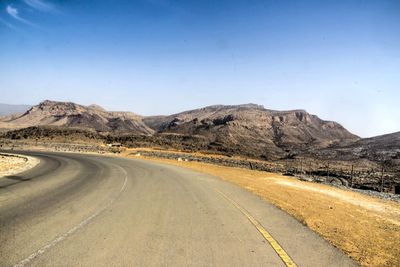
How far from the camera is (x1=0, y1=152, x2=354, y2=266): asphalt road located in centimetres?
605

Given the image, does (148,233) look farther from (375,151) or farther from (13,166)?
(375,151)

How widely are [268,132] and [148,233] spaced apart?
142 metres

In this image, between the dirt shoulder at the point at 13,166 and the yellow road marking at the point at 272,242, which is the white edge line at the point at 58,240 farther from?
the dirt shoulder at the point at 13,166

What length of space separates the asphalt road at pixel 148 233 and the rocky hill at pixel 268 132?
277ft

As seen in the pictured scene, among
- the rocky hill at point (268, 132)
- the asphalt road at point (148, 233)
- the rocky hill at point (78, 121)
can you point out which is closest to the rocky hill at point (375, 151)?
the rocky hill at point (268, 132)

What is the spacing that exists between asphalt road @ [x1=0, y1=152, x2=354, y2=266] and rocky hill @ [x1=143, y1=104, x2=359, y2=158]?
84289 millimetres

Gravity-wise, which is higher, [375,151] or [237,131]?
[237,131]

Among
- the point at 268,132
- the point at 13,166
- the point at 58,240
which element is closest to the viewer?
the point at 58,240

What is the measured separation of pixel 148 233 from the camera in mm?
7707

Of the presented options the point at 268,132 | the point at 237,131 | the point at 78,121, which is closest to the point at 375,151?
the point at 237,131

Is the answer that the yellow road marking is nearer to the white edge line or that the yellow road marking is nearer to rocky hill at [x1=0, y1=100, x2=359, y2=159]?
the white edge line

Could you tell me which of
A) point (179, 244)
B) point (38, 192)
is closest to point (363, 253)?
point (179, 244)

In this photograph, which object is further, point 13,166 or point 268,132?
point 268,132

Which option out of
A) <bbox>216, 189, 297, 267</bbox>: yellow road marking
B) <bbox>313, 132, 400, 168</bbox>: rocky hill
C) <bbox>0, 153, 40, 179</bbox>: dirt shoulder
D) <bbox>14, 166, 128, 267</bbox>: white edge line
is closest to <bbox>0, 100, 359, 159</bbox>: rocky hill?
<bbox>313, 132, 400, 168</bbox>: rocky hill
